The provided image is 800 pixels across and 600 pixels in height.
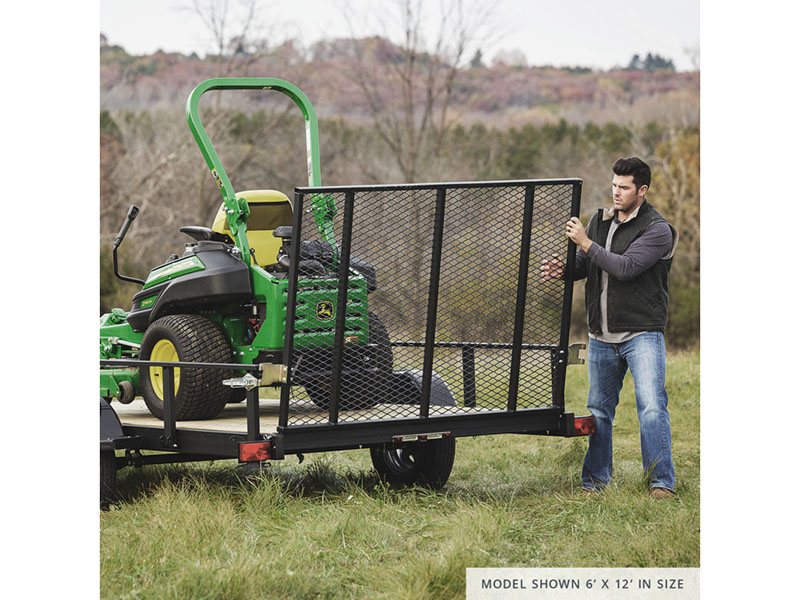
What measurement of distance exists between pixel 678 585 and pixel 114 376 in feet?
10.5

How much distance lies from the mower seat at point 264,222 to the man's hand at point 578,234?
5.05 ft

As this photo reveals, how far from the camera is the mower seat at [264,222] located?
6.35 meters

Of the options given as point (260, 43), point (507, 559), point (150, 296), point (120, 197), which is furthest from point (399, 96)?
point (507, 559)

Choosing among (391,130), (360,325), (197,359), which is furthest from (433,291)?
(391,130)

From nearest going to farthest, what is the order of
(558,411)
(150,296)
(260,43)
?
(558,411)
(150,296)
(260,43)

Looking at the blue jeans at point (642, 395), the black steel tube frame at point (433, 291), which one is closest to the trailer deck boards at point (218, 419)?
the black steel tube frame at point (433, 291)

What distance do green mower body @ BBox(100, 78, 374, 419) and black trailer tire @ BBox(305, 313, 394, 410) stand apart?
6 cm

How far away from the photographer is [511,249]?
581cm

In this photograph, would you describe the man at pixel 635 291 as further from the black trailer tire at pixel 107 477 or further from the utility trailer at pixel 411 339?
the black trailer tire at pixel 107 477

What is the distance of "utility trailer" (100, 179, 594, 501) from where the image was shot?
546 cm

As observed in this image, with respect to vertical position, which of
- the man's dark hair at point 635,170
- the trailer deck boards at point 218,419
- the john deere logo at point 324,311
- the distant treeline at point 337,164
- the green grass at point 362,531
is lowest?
the green grass at point 362,531

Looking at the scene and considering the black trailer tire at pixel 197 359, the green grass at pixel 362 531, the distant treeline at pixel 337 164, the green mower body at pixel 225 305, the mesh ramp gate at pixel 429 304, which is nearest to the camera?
the green grass at pixel 362 531

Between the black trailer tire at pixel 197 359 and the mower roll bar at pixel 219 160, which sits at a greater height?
the mower roll bar at pixel 219 160

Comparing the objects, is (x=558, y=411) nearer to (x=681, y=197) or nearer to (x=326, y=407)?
(x=326, y=407)
